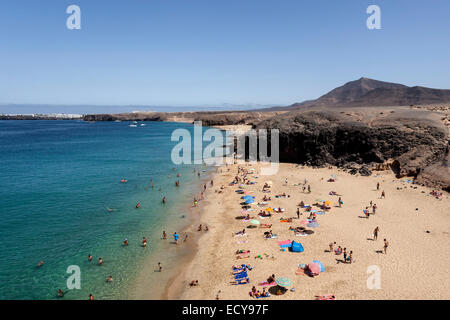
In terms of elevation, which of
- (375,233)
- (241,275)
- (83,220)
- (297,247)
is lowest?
(241,275)

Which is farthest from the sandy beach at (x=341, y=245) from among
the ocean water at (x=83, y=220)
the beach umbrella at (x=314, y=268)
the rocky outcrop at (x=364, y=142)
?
the rocky outcrop at (x=364, y=142)

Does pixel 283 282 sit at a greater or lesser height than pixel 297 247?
lesser

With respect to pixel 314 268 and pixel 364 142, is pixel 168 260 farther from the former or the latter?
pixel 364 142

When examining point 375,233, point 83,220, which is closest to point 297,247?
point 375,233

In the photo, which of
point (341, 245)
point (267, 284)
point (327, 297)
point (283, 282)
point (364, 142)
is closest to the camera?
point (327, 297)

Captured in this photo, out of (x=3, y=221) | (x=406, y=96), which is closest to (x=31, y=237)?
(x=3, y=221)
